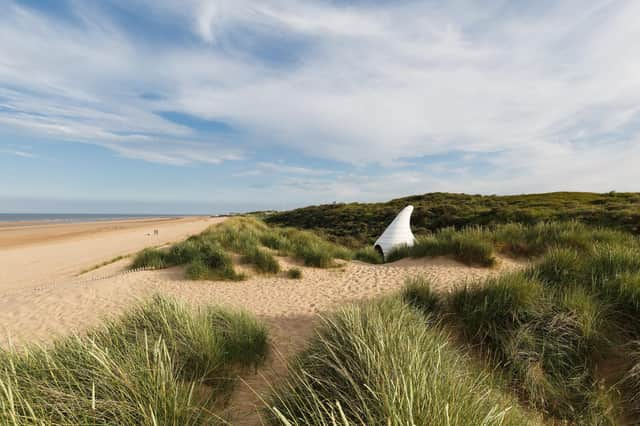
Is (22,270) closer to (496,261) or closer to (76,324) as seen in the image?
(76,324)

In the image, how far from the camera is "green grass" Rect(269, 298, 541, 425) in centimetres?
168

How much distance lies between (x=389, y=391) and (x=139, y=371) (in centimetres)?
206

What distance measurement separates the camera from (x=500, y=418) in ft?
5.93

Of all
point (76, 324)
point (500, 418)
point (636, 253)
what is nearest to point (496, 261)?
point (636, 253)

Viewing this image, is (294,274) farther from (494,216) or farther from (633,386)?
(494,216)

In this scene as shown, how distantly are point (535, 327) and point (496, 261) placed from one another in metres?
5.15

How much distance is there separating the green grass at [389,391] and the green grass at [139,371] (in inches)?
34.1

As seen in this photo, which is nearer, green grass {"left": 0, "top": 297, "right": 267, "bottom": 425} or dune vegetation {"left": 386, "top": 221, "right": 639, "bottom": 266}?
green grass {"left": 0, "top": 297, "right": 267, "bottom": 425}

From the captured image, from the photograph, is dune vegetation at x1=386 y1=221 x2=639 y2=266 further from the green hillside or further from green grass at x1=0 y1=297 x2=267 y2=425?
green grass at x1=0 y1=297 x2=267 y2=425

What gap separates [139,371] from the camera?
91.7 inches

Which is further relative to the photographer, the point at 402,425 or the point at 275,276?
the point at 275,276

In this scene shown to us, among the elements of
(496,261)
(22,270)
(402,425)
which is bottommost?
(22,270)

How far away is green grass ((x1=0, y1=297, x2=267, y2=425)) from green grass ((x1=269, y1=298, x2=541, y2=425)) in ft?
2.84

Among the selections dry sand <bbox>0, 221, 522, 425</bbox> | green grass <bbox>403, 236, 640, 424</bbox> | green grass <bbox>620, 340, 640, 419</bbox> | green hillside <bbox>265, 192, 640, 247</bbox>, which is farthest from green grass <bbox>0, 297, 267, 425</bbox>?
green hillside <bbox>265, 192, 640, 247</bbox>
